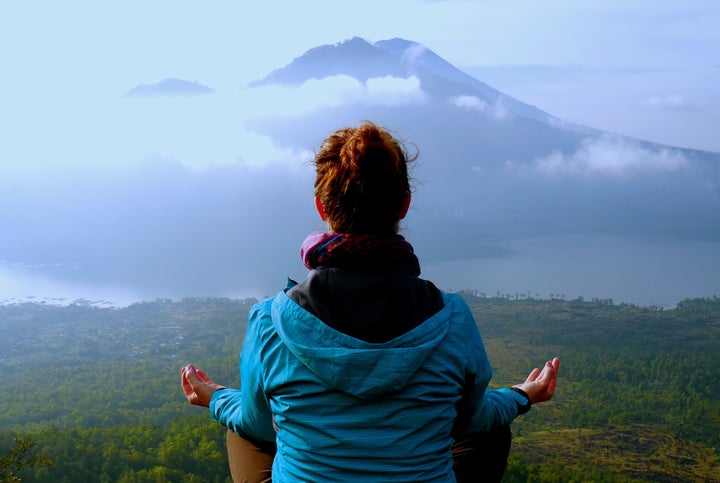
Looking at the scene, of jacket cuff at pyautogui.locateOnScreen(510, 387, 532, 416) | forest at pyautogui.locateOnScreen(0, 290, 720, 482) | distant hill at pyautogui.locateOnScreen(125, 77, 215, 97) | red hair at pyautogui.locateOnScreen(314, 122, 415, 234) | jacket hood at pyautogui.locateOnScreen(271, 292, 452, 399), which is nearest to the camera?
jacket hood at pyautogui.locateOnScreen(271, 292, 452, 399)

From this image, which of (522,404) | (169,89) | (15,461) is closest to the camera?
(522,404)

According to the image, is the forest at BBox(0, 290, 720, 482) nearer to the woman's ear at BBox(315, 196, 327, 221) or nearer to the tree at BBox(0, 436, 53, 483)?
the tree at BBox(0, 436, 53, 483)

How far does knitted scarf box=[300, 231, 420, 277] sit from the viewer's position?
3.61ft

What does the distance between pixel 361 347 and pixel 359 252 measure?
0.16 metres

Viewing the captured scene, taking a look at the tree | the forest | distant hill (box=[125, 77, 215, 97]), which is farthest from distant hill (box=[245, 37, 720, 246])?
the tree

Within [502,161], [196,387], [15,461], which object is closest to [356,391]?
[196,387]

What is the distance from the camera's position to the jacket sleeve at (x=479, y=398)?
3.84 feet

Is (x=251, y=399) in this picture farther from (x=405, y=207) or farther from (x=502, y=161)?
(x=502, y=161)

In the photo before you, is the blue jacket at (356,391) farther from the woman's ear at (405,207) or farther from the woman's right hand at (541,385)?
the woman's right hand at (541,385)

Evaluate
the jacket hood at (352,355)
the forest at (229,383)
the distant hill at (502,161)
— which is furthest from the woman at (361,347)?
the distant hill at (502,161)

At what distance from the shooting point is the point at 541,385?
1.56m

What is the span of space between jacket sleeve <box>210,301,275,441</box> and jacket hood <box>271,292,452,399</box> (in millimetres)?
81

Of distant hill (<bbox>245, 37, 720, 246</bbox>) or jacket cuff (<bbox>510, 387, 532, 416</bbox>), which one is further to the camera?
distant hill (<bbox>245, 37, 720, 246</bbox>)

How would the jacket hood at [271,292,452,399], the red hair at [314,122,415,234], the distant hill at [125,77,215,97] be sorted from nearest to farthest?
the jacket hood at [271,292,452,399], the red hair at [314,122,415,234], the distant hill at [125,77,215,97]
